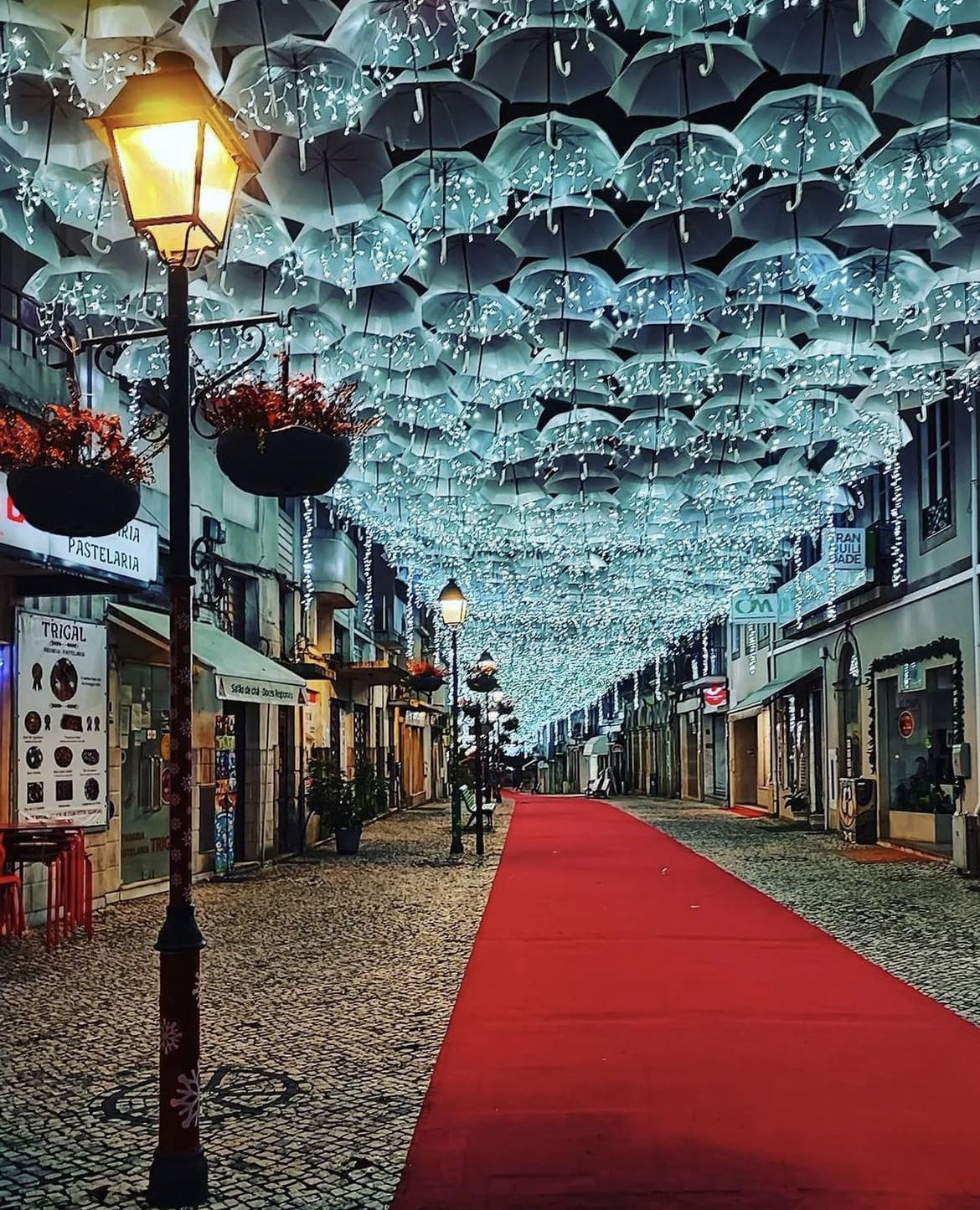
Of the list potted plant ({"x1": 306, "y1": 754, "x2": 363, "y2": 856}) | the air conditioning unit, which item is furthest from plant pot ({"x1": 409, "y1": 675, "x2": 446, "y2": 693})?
the air conditioning unit

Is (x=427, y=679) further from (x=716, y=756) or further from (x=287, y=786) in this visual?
(x=716, y=756)

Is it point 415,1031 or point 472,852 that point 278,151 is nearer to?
point 415,1031

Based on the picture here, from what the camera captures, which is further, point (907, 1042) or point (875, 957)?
point (875, 957)

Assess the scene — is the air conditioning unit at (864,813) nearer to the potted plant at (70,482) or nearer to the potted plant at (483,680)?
the potted plant at (483,680)

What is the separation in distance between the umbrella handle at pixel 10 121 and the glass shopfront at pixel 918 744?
13.2 m

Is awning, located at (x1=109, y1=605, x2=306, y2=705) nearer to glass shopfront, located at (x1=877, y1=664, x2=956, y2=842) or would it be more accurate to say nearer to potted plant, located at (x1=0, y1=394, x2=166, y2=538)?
potted plant, located at (x1=0, y1=394, x2=166, y2=538)

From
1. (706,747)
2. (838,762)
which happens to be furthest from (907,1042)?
(706,747)

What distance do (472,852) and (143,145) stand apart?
15446 millimetres

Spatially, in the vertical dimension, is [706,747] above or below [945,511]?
below

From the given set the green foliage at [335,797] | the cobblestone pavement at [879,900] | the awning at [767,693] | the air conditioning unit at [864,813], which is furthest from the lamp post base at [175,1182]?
the awning at [767,693]

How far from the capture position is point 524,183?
25.4 ft

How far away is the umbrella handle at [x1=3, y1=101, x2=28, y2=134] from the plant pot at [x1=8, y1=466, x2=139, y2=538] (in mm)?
2667

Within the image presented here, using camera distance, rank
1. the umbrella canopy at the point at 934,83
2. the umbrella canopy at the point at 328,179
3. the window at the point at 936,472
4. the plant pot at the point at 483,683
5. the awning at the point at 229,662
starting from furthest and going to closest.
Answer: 1. the plant pot at the point at 483,683
2. the window at the point at 936,472
3. the awning at the point at 229,662
4. the umbrella canopy at the point at 328,179
5. the umbrella canopy at the point at 934,83

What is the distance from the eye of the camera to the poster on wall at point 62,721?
34.8 ft
